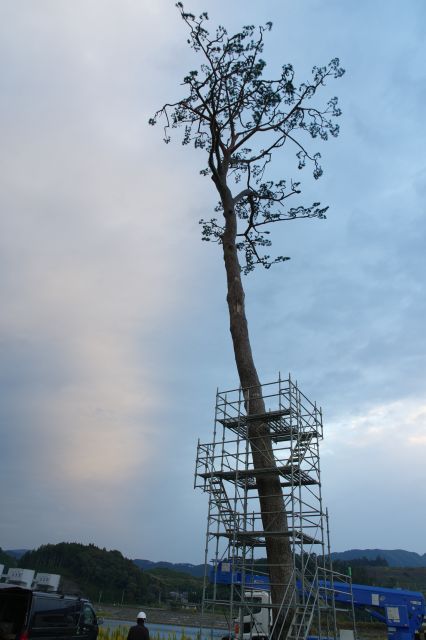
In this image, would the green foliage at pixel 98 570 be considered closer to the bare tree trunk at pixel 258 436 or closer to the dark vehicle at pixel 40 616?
the dark vehicle at pixel 40 616

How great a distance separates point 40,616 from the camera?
1087cm

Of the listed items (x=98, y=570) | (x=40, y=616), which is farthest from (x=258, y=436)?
(x=98, y=570)

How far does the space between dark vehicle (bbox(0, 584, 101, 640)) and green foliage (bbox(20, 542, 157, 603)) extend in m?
77.9

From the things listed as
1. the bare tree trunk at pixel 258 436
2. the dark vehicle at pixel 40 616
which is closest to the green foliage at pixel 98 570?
the dark vehicle at pixel 40 616

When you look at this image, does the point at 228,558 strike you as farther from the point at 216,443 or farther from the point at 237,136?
the point at 237,136

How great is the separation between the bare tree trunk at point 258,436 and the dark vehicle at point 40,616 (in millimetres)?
4986

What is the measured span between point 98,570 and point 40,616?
90.0 m

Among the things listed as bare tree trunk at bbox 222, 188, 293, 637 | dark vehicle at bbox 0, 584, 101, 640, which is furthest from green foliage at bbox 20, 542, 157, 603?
bare tree trunk at bbox 222, 188, 293, 637

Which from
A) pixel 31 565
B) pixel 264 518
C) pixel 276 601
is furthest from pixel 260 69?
pixel 31 565

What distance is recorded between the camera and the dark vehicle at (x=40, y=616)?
34.9ft

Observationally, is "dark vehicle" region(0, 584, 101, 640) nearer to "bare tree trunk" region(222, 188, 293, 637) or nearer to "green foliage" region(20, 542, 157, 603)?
"bare tree trunk" region(222, 188, 293, 637)

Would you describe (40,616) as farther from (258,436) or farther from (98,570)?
(98,570)

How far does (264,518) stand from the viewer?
38.0 feet

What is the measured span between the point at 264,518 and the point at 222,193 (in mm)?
10468
